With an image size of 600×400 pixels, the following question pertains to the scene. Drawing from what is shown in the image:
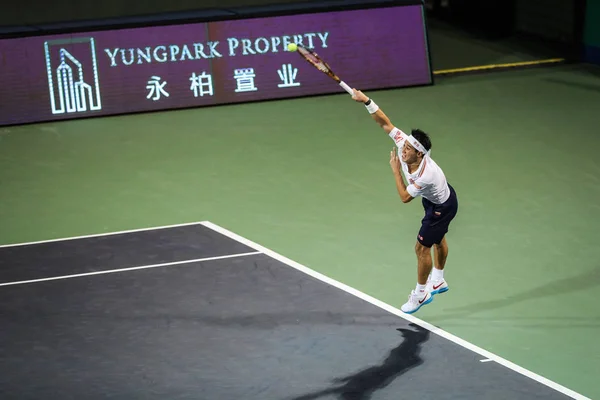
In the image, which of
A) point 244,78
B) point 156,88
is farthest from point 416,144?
point 156,88

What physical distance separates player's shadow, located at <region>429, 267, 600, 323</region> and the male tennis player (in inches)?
11.4

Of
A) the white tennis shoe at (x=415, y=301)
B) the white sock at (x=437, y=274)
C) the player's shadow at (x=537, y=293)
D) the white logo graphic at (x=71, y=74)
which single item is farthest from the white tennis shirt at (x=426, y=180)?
the white logo graphic at (x=71, y=74)

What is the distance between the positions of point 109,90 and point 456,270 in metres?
8.24

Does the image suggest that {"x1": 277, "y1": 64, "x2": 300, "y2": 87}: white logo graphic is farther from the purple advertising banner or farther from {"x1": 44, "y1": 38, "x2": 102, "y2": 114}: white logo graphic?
{"x1": 44, "y1": 38, "x2": 102, "y2": 114}: white logo graphic

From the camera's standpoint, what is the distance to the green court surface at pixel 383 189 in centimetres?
1094

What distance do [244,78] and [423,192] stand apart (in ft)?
28.6

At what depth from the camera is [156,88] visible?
1827cm

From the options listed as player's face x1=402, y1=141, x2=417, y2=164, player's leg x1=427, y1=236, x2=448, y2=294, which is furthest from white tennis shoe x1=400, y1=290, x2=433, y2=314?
player's face x1=402, y1=141, x2=417, y2=164

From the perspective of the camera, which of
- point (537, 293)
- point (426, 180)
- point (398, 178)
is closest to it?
point (398, 178)

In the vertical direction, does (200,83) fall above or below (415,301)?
Result: above

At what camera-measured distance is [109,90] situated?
711 inches

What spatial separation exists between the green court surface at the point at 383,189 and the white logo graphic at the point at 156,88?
0.35 metres

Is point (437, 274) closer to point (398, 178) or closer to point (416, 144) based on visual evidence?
point (398, 178)

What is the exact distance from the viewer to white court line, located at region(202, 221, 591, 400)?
924 cm
